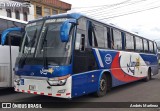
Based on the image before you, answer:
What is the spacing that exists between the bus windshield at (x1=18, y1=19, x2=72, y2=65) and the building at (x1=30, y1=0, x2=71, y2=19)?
Answer: 79.8 ft

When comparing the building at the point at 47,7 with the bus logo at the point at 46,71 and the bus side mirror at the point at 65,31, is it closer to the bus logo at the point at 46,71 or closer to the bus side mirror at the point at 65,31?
the bus logo at the point at 46,71

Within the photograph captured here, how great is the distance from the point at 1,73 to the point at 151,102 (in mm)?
6249

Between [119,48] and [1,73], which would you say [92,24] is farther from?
[1,73]

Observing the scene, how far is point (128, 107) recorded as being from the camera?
9.56 metres

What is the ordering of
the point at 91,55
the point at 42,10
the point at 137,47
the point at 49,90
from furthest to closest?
the point at 42,10, the point at 137,47, the point at 91,55, the point at 49,90

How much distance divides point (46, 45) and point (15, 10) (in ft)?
75.3

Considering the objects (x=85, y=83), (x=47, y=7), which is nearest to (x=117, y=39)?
(x=85, y=83)

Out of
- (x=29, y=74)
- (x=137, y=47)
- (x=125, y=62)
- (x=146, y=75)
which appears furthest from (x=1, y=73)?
(x=146, y=75)

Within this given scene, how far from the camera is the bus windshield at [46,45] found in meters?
8.87

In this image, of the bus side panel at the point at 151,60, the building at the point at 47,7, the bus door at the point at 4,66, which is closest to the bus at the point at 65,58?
the bus door at the point at 4,66

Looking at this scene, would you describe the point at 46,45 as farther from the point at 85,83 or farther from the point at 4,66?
the point at 4,66

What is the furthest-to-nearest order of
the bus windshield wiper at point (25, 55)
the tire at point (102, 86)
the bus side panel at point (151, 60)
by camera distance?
the bus side panel at point (151, 60) < the tire at point (102, 86) < the bus windshield wiper at point (25, 55)

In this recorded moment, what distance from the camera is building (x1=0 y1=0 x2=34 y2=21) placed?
95.7 ft

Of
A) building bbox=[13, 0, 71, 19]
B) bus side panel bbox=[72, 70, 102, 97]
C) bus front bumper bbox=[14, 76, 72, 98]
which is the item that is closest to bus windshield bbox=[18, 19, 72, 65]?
bus front bumper bbox=[14, 76, 72, 98]
